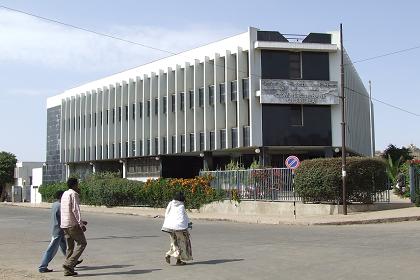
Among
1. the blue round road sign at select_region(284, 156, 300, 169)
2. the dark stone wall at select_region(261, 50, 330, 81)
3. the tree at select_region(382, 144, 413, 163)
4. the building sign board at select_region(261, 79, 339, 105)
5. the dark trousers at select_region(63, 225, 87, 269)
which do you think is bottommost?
A: the dark trousers at select_region(63, 225, 87, 269)

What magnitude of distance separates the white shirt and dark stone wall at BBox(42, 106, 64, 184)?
57.9 meters

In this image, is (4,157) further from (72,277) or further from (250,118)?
(72,277)

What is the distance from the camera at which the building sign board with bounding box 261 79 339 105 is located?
1517 inches

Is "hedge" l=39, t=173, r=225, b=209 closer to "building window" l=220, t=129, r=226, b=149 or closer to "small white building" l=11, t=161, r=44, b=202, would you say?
"building window" l=220, t=129, r=226, b=149

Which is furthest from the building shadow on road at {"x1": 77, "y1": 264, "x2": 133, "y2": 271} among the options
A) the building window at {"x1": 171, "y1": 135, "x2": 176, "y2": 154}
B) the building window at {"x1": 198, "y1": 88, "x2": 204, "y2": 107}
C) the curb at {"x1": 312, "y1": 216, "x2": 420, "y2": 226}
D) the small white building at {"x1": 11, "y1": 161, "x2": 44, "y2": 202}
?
the small white building at {"x1": 11, "y1": 161, "x2": 44, "y2": 202}

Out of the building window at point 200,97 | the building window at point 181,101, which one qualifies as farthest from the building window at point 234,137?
the building window at point 181,101

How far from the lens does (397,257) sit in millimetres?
11289

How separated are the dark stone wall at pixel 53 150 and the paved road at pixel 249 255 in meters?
50.0

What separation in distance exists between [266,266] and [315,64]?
99.3ft

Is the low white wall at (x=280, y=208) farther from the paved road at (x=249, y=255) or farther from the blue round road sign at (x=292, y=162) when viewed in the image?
the paved road at (x=249, y=255)

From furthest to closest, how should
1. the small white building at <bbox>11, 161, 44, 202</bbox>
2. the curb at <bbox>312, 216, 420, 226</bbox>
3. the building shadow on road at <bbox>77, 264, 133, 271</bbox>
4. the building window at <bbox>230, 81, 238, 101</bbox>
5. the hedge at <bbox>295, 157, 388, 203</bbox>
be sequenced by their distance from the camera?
the small white building at <bbox>11, 161, 44, 202</bbox> < the building window at <bbox>230, 81, 238, 101</bbox> < the hedge at <bbox>295, 157, 388, 203</bbox> < the curb at <bbox>312, 216, 420, 226</bbox> < the building shadow on road at <bbox>77, 264, 133, 271</bbox>

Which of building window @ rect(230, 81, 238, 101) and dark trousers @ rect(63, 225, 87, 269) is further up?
building window @ rect(230, 81, 238, 101)

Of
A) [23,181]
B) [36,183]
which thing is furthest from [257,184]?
[23,181]

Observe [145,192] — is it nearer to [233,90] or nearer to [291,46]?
[233,90]
